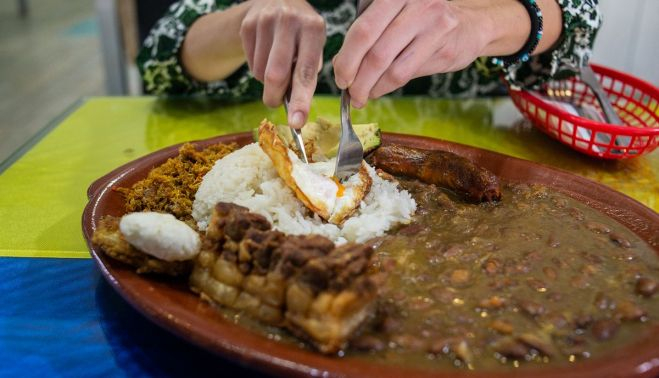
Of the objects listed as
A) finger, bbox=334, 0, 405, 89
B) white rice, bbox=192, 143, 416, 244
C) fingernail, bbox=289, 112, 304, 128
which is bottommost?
white rice, bbox=192, 143, 416, 244

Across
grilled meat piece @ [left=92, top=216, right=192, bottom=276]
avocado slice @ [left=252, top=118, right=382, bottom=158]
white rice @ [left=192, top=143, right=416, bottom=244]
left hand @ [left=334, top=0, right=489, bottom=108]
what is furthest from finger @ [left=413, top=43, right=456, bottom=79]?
grilled meat piece @ [left=92, top=216, right=192, bottom=276]

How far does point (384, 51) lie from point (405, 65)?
0.36ft

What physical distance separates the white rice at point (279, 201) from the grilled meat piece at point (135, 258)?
320 millimetres

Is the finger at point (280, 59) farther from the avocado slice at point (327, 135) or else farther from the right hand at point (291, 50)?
the avocado slice at point (327, 135)

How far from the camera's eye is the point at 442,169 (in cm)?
192

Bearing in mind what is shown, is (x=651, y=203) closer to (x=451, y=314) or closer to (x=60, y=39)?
(x=451, y=314)

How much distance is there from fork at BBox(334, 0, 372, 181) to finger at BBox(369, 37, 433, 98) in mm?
99

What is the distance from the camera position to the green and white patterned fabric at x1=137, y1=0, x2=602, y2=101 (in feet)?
8.70

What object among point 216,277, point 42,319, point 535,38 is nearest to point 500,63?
point 535,38

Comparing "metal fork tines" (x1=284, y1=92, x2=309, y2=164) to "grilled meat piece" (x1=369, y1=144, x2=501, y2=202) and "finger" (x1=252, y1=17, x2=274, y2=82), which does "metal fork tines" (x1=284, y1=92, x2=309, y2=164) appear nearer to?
"finger" (x1=252, y1=17, x2=274, y2=82)

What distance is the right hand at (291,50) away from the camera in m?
1.77

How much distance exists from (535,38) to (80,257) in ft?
6.33

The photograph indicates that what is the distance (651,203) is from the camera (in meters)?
2.12

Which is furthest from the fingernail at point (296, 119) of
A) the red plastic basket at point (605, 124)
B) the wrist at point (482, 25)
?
the red plastic basket at point (605, 124)
